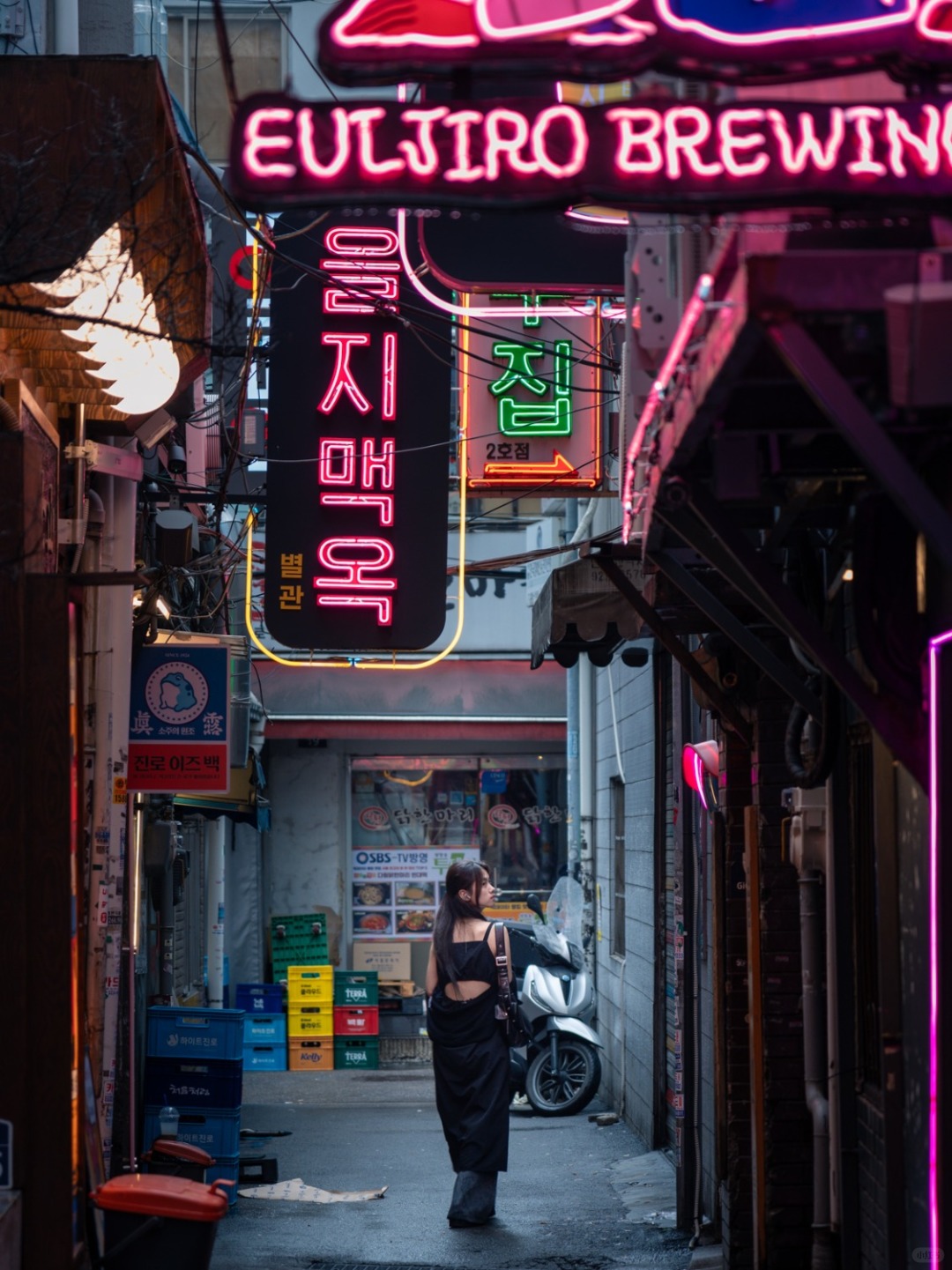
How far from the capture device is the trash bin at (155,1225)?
6516 mm

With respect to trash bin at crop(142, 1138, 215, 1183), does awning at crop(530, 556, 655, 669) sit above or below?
above

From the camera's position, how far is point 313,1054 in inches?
774

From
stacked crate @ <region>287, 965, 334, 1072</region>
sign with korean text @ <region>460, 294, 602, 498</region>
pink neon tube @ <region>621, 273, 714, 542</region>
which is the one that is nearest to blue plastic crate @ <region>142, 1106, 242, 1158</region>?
sign with korean text @ <region>460, 294, 602, 498</region>

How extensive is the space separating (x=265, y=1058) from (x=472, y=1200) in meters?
9.93

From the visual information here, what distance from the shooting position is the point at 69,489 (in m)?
8.20

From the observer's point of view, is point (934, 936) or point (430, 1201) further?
point (430, 1201)

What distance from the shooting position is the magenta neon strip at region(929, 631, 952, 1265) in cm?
445

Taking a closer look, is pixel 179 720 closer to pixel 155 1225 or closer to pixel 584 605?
pixel 584 605

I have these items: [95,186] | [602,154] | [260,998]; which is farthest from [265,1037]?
[602,154]

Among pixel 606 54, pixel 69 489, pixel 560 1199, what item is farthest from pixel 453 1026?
pixel 606 54

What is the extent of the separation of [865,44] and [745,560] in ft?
4.94

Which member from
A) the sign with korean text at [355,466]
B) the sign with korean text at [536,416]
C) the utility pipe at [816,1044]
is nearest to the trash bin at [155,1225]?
the utility pipe at [816,1044]

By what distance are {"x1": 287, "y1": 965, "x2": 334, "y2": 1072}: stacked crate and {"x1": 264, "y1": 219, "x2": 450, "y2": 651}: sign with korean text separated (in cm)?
954

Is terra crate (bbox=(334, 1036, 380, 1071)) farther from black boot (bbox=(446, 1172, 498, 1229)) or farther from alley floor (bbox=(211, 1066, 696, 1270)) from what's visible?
black boot (bbox=(446, 1172, 498, 1229))
